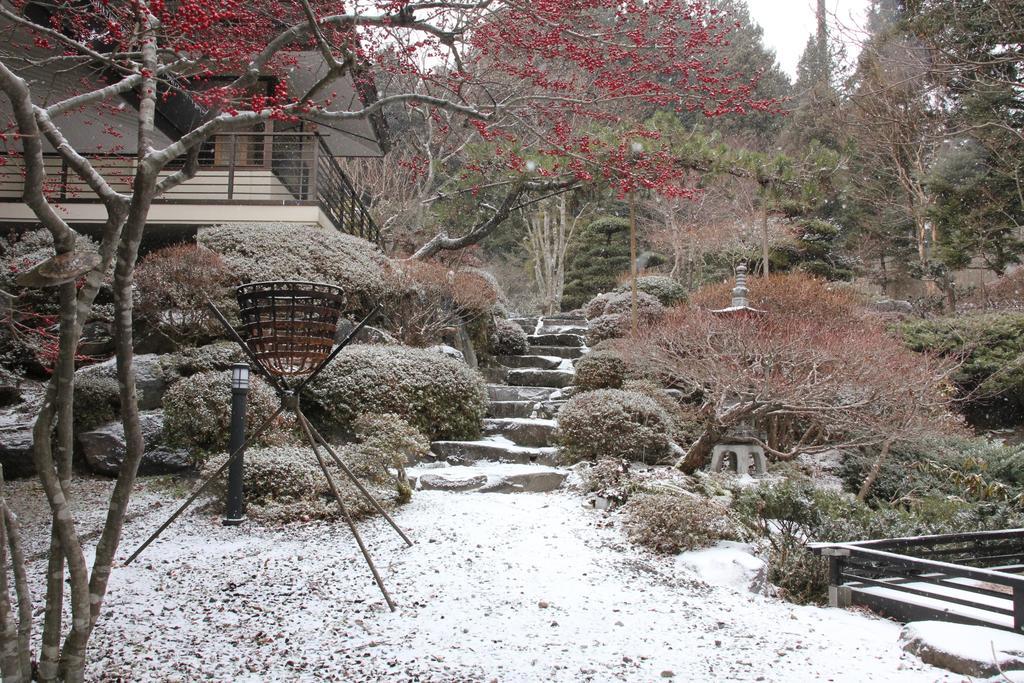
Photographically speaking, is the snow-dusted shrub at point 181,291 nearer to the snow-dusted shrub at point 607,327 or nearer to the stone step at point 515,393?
the stone step at point 515,393

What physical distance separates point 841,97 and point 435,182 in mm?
11927

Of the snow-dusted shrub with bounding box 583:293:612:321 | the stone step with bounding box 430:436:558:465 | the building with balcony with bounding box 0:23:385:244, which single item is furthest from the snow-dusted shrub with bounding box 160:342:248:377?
the snow-dusted shrub with bounding box 583:293:612:321

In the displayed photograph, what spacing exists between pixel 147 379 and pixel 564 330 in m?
9.07

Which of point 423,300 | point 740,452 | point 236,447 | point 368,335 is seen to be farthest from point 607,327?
point 236,447

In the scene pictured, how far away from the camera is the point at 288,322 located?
435cm

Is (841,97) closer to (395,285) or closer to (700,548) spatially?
(395,285)

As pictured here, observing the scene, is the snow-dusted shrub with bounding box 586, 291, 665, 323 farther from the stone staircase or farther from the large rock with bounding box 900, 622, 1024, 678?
the large rock with bounding box 900, 622, 1024, 678

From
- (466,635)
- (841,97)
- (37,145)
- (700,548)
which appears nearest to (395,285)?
(700,548)

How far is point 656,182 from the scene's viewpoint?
4.33 m

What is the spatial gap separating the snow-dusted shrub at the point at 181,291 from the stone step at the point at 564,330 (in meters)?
7.62

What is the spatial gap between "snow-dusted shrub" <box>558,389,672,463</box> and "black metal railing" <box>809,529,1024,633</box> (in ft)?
9.08

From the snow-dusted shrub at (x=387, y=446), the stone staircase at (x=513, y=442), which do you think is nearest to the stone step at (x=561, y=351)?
the stone staircase at (x=513, y=442)

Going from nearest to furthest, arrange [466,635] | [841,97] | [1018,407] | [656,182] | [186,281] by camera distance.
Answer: [466,635] < [656,182] < [186,281] < [1018,407] < [841,97]

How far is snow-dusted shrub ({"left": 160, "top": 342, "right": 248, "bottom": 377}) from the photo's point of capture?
8133 millimetres
